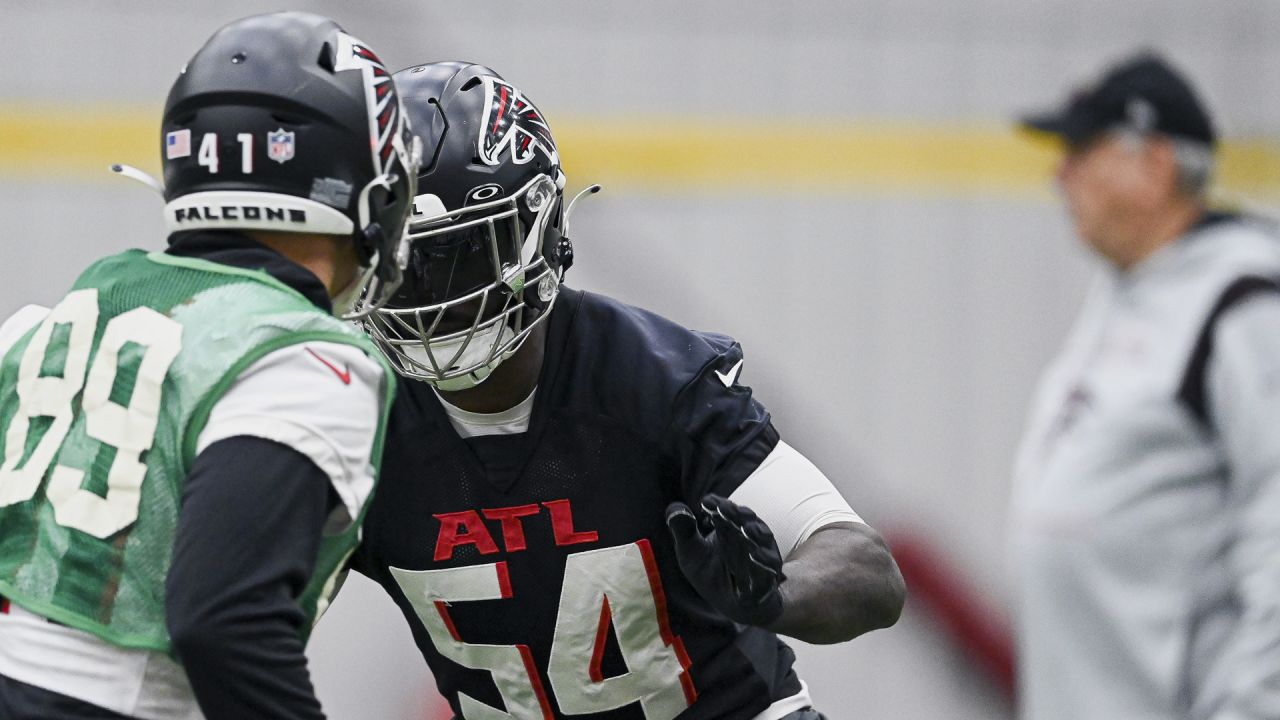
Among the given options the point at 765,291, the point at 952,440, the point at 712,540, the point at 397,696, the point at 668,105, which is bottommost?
the point at 397,696

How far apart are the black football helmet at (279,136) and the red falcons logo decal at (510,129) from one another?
0.45 meters

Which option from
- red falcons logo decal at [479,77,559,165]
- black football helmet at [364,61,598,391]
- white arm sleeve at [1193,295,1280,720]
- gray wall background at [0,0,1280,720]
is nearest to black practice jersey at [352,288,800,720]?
black football helmet at [364,61,598,391]

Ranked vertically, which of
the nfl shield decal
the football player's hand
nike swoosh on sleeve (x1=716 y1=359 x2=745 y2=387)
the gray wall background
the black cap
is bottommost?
the gray wall background

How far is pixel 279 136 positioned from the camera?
1.75 meters

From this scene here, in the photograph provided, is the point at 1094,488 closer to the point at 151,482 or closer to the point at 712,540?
the point at 712,540

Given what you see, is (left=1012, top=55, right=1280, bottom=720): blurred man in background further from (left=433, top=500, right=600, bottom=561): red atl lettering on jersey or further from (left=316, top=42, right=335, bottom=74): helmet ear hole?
(left=316, top=42, right=335, bottom=74): helmet ear hole

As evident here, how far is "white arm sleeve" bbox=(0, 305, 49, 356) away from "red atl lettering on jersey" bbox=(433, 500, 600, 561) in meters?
0.59

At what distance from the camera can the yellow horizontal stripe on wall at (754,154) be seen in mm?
5457

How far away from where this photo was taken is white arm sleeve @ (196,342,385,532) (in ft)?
5.09

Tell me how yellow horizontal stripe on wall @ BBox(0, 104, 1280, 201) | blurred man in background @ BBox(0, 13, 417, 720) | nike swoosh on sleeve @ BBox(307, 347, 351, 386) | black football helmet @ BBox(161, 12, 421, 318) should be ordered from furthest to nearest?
yellow horizontal stripe on wall @ BBox(0, 104, 1280, 201)
black football helmet @ BBox(161, 12, 421, 318)
nike swoosh on sleeve @ BBox(307, 347, 351, 386)
blurred man in background @ BBox(0, 13, 417, 720)

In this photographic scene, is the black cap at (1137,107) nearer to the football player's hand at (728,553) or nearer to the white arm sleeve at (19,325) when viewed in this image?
the football player's hand at (728,553)

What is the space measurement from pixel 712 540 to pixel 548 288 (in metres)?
0.57

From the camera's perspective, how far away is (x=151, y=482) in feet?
5.21

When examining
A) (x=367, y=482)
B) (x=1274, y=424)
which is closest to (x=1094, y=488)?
(x=1274, y=424)
